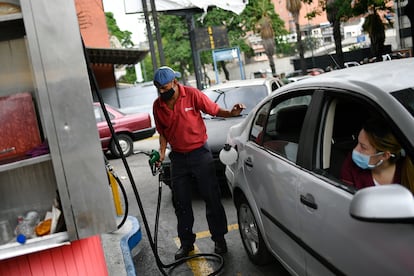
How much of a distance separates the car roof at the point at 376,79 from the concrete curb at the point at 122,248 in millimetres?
2125

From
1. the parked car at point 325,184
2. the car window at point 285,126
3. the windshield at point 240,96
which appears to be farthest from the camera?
the windshield at point 240,96

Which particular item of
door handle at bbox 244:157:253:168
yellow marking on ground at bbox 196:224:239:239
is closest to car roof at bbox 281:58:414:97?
door handle at bbox 244:157:253:168

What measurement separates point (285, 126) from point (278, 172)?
60 centimetres

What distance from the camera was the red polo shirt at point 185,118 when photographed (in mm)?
4039

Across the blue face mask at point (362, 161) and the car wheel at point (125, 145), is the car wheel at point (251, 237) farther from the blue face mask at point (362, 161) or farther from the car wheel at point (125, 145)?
the car wheel at point (125, 145)

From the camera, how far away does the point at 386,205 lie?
1709mm

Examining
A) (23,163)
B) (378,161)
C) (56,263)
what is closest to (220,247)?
(56,263)

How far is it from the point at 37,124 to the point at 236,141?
2214 millimetres

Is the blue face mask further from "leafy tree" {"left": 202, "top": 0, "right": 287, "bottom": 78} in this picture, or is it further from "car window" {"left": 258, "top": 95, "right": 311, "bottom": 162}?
"leafy tree" {"left": 202, "top": 0, "right": 287, "bottom": 78}

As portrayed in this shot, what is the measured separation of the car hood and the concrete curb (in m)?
1.70

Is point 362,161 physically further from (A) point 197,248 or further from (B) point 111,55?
(B) point 111,55

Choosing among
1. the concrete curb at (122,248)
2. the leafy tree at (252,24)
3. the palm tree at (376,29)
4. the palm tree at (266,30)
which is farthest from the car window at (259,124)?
the palm tree at (266,30)

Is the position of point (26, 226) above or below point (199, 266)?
above

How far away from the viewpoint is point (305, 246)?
2.65 meters
